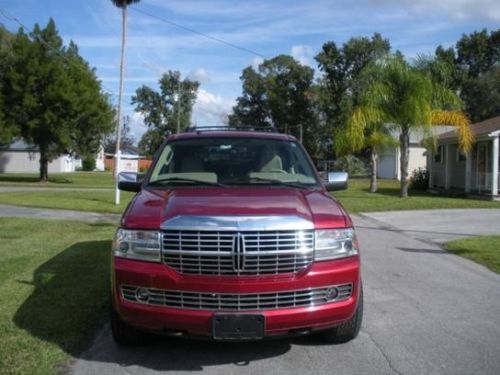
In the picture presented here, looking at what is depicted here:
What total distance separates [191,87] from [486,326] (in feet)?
263

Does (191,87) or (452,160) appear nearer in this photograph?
(452,160)

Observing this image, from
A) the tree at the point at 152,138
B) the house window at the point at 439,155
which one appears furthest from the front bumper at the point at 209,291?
the tree at the point at 152,138

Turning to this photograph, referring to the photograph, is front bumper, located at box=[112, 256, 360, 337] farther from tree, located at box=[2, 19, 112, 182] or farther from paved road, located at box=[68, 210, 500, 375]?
tree, located at box=[2, 19, 112, 182]

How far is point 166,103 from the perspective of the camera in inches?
3342

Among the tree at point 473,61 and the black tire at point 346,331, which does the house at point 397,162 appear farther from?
the black tire at point 346,331

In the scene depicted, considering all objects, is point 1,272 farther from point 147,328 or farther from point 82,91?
point 82,91

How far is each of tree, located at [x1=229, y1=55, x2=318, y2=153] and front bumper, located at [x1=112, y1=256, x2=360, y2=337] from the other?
62.5 metres

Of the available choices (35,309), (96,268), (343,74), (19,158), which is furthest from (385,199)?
(19,158)

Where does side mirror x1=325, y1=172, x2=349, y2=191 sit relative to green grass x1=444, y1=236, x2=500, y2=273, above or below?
above

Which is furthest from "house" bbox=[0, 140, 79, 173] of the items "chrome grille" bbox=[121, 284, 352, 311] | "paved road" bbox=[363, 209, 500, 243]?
"chrome grille" bbox=[121, 284, 352, 311]

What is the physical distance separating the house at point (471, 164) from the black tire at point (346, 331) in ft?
66.6

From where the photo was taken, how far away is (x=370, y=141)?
26906mm

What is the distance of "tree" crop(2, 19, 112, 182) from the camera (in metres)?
36.9

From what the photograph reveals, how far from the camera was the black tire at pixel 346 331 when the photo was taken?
5281 millimetres
